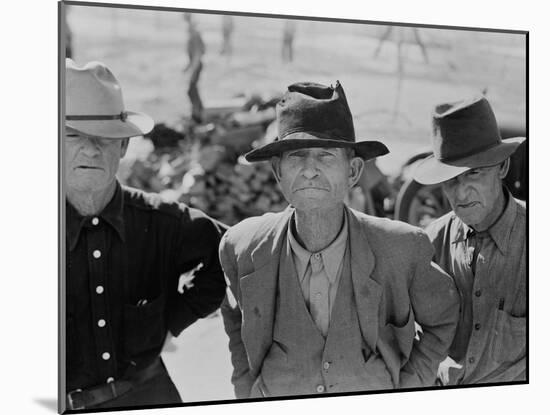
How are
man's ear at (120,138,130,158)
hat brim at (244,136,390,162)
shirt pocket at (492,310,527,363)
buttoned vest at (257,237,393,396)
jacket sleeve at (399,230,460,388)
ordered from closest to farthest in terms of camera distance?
1. man's ear at (120,138,130,158)
2. hat brim at (244,136,390,162)
3. buttoned vest at (257,237,393,396)
4. jacket sleeve at (399,230,460,388)
5. shirt pocket at (492,310,527,363)

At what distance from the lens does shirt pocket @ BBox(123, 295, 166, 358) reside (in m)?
5.51

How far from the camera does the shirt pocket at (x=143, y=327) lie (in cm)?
551

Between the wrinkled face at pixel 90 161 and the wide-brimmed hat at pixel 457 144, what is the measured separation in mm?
1791

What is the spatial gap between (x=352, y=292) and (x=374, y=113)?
103 centimetres

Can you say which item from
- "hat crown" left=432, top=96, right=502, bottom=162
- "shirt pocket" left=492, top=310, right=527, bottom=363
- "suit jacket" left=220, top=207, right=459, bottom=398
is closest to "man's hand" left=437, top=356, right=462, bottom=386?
"suit jacket" left=220, top=207, right=459, bottom=398

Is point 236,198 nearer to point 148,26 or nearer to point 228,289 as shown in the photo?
point 228,289

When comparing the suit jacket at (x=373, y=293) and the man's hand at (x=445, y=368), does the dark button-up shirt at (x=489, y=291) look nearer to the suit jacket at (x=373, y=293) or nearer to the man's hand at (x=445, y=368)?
the man's hand at (x=445, y=368)

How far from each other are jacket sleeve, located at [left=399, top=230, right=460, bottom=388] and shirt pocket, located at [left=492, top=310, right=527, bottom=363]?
0.35 meters

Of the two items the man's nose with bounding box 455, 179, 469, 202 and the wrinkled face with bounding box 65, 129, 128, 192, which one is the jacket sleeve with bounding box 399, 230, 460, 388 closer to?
the man's nose with bounding box 455, 179, 469, 202

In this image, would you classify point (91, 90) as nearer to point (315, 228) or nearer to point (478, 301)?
point (315, 228)

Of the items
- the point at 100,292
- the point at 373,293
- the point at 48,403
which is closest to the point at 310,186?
the point at 373,293

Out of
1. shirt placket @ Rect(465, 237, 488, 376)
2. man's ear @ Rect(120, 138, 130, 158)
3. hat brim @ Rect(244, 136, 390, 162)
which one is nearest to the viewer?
man's ear @ Rect(120, 138, 130, 158)

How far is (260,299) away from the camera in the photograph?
5.70 m

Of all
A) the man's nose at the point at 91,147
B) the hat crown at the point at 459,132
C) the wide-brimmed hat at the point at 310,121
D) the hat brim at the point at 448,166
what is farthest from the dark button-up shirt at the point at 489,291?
the man's nose at the point at 91,147
